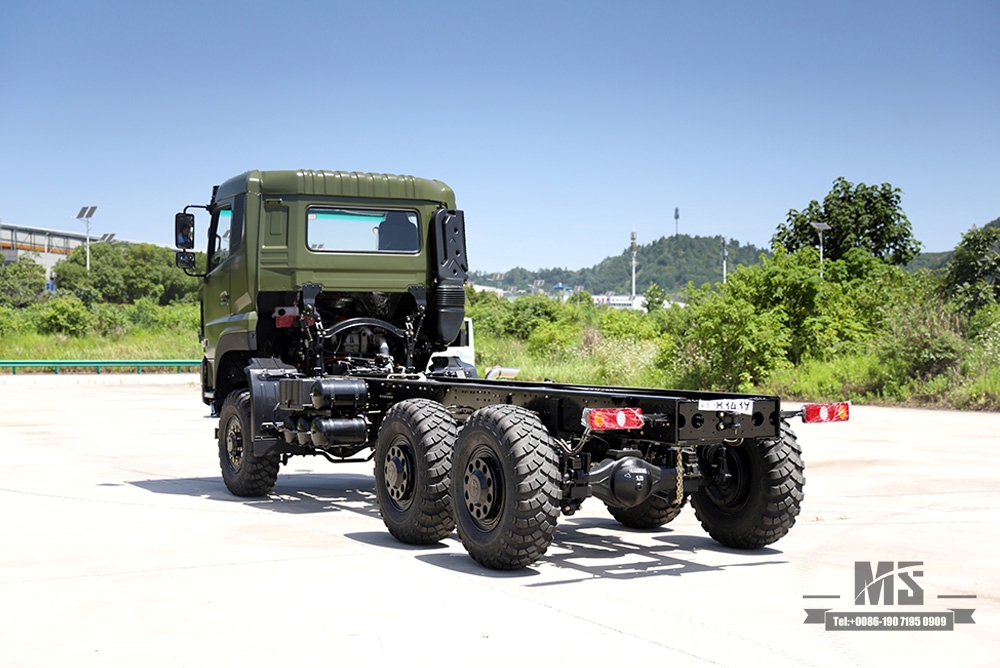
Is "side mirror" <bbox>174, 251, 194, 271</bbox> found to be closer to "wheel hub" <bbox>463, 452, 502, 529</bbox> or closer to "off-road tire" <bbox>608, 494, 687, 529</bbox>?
"off-road tire" <bbox>608, 494, 687, 529</bbox>

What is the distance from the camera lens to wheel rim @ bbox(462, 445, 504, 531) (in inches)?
290

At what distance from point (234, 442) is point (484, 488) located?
14.5 feet

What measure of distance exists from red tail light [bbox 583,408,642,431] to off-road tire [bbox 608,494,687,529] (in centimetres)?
234

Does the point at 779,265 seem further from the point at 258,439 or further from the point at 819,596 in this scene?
the point at 819,596

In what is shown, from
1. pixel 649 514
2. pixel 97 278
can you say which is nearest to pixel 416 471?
pixel 649 514

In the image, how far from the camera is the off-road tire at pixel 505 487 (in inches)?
276

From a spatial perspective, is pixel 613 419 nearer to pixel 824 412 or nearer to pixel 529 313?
pixel 824 412

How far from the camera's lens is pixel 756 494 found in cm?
796

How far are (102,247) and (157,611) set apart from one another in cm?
11128

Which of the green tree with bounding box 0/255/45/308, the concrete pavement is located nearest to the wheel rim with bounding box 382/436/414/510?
the concrete pavement

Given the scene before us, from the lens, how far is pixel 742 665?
5.16m

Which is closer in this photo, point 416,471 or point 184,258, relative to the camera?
point 416,471

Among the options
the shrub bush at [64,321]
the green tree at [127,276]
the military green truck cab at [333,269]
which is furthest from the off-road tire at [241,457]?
the green tree at [127,276]

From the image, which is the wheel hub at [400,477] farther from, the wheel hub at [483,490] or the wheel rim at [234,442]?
the wheel rim at [234,442]
